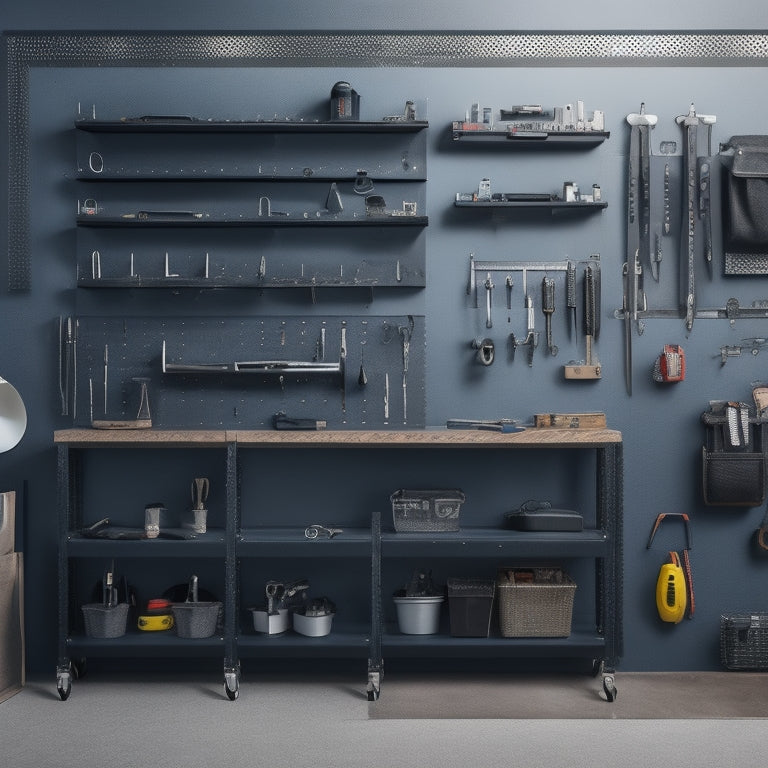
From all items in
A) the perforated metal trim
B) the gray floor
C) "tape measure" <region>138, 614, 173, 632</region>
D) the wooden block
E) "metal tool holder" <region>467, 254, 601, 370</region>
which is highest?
the perforated metal trim

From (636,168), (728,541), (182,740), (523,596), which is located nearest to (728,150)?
(636,168)

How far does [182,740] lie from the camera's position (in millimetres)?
3561

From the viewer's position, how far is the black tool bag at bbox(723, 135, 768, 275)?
4.32m

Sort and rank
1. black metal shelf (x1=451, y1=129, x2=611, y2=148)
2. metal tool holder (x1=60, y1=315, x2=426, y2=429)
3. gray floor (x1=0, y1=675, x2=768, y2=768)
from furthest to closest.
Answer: metal tool holder (x1=60, y1=315, x2=426, y2=429) < black metal shelf (x1=451, y1=129, x2=611, y2=148) < gray floor (x1=0, y1=675, x2=768, y2=768)

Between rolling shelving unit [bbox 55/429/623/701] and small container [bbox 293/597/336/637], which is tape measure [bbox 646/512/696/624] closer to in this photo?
rolling shelving unit [bbox 55/429/623/701]

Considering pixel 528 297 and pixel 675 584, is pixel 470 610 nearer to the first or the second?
pixel 675 584

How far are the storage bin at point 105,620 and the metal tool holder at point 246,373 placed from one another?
886 mm

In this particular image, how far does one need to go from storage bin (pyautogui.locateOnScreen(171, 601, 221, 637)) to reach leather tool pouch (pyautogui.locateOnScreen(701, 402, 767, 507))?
241cm

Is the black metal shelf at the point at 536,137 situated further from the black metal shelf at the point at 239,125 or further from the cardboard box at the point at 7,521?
the cardboard box at the point at 7,521

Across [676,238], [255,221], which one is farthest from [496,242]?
[255,221]

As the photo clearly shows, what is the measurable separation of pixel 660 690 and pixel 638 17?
3260mm

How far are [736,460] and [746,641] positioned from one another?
88 centimetres

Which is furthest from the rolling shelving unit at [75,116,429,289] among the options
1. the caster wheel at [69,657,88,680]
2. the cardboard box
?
the caster wheel at [69,657,88,680]

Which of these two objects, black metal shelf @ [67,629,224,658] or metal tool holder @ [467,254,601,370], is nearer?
black metal shelf @ [67,629,224,658]
